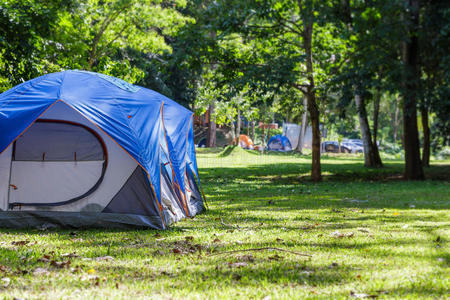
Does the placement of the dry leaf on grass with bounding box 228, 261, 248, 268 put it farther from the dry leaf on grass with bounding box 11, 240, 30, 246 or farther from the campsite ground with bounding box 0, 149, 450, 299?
the dry leaf on grass with bounding box 11, 240, 30, 246

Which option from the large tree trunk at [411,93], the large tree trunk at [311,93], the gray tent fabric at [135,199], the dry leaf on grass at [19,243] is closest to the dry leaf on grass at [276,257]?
the gray tent fabric at [135,199]

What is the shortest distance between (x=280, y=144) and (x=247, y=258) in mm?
36345

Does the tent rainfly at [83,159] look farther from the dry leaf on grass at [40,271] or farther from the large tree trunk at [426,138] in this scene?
the large tree trunk at [426,138]

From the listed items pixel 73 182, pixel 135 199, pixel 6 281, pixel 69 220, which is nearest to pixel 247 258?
pixel 6 281

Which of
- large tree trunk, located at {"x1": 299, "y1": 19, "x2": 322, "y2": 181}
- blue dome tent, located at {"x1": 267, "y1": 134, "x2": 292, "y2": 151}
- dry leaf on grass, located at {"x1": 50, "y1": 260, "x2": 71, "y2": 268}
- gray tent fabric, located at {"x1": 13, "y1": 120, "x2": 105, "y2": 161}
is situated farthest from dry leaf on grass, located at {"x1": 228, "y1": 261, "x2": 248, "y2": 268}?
blue dome tent, located at {"x1": 267, "y1": 134, "x2": 292, "y2": 151}

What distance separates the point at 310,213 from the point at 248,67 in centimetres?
742

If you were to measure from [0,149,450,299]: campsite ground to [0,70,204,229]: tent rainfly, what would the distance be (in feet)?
1.42

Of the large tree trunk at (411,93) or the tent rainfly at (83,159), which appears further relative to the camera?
the large tree trunk at (411,93)

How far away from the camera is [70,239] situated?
539cm

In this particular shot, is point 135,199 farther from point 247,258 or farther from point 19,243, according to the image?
point 247,258

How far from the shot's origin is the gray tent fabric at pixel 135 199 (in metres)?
6.27

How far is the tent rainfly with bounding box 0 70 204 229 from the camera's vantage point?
6168 millimetres

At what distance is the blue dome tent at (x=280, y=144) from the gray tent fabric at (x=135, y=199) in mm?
34401

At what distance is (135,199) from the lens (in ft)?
20.9
